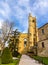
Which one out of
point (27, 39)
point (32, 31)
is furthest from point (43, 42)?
point (32, 31)

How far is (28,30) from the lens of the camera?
62.3 meters

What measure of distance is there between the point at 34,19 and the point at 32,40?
30.3 feet

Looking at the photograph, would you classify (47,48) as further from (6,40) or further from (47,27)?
(6,40)

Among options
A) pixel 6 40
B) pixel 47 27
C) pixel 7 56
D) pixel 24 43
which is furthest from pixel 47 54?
pixel 24 43

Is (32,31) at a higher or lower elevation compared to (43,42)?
higher

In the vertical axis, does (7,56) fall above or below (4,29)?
below

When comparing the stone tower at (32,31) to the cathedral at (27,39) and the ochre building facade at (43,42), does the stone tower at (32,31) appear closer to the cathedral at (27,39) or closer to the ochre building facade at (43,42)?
the cathedral at (27,39)

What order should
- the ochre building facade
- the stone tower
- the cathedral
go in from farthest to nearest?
the stone tower → the cathedral → the ochre building facade

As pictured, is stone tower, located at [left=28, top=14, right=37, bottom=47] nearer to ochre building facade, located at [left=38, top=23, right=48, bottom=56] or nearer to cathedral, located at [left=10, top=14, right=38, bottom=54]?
cathedral, located at [left=10, top=14, right=38, bottom=54]

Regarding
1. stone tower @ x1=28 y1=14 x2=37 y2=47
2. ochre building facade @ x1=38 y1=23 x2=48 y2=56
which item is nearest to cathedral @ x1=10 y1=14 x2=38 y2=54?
stone tower @ x1=28 y1=14 x2=37 y2=47

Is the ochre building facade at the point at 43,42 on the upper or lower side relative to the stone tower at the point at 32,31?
lower

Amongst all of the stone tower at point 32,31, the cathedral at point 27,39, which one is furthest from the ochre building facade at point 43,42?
the stone tower at point 32,31

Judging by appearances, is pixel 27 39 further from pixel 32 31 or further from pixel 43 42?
pixel 43 42

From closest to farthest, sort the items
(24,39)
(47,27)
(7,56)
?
1. (7,56)
2. (47,27)
3. (24,39)
